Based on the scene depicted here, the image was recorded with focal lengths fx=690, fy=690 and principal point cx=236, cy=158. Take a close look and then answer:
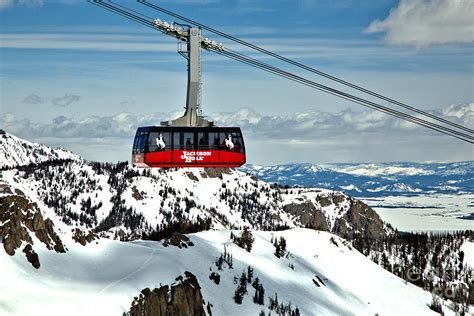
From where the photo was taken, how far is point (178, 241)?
332ft

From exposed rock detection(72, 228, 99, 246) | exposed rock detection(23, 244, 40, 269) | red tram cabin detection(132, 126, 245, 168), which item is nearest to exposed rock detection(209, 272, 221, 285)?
exposed rock detection(72, 228, 99, 246)

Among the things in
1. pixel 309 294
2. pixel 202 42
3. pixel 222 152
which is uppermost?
pixel 202 42

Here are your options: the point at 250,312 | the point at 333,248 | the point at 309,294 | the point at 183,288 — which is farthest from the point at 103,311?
the point at 333,248

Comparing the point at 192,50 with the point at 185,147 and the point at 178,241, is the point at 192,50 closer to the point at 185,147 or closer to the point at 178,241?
the point at 185,147

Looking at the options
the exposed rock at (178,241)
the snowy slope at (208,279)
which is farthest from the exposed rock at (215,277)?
the exposed rock at (178,241)

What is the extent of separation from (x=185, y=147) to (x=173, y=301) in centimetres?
2090

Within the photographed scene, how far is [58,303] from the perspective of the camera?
6138 centimetres

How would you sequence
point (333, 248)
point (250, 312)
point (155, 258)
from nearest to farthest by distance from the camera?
point (155, 258), point (250, 312), point (333, 248)

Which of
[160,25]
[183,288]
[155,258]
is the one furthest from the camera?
[155,258]

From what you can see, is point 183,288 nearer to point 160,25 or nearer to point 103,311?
point 103,311

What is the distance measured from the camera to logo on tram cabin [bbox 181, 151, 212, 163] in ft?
200

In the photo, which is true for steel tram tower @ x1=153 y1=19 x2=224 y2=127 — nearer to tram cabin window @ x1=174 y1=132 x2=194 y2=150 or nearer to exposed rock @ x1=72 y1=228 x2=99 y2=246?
tram cabin window @ x1=174 y1=132 x2=194 y2=150

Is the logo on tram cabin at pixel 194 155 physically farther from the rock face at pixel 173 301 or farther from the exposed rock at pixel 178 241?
the exposed rock at pixel 178 241

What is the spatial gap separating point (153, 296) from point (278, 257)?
6348cm
